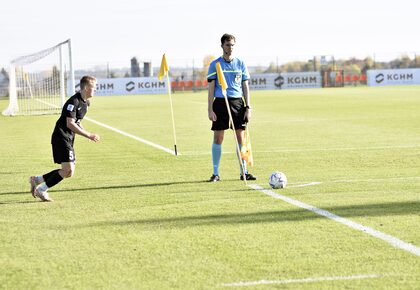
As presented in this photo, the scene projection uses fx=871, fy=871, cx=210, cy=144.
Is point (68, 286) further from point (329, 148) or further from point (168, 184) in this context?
point (329, 148)

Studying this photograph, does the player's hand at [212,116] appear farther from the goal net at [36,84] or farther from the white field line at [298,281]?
the goal net at [36,84]

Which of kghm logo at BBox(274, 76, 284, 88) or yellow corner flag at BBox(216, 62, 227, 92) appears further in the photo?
kghm logo at BBox(274, 76, 284, 88)

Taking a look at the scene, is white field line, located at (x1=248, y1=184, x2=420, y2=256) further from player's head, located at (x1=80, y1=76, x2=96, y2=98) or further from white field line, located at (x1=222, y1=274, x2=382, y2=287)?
player's head, located at (x1=80, y1=76, x2=96, y2=98)

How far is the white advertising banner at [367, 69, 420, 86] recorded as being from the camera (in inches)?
2896

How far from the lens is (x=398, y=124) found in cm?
2216

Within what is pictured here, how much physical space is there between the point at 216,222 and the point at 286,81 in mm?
66300

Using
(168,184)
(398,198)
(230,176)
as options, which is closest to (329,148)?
(230,176)

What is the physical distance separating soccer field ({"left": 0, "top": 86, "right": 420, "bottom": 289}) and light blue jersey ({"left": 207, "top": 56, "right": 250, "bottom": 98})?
1.18m

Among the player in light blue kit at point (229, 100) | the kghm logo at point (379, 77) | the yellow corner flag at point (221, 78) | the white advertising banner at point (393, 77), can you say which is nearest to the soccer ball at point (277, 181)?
the player in light blue kit at point (229, 100)

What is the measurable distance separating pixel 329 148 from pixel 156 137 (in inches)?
211

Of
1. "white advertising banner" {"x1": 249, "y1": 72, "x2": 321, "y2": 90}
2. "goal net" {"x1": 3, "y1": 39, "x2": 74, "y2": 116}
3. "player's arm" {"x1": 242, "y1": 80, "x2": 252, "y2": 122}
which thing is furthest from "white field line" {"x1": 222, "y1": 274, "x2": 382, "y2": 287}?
"white advertising banner" {"x1": 249, "y1": 72, "x2": 321, "y2": 90}

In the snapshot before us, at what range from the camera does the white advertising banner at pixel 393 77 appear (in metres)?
73.6

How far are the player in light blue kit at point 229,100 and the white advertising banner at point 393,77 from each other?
210 feet

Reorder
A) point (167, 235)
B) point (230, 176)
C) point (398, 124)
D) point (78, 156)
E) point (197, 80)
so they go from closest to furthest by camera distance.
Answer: point (167, 235) < point (230, 176) < point (78, 156) < point (398, 124) < point (197, 80)
